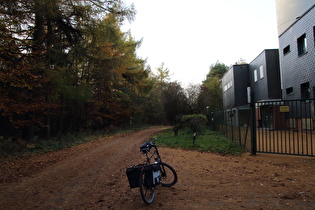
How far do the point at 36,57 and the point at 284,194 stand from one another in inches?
480

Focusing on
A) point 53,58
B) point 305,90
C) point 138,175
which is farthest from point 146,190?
Answer: point 305,90

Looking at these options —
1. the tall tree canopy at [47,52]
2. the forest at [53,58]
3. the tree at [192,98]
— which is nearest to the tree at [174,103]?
the tree at [192,98]

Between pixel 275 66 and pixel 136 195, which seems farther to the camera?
pixel 275 66

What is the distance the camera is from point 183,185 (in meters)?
4.99

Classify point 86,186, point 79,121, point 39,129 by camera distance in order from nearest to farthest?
point 86,186, point 39,129, point 79,121

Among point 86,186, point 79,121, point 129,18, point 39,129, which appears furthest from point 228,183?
point 79,121

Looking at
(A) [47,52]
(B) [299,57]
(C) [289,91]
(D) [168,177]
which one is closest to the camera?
(D) [168,177]

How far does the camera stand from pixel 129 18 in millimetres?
12750

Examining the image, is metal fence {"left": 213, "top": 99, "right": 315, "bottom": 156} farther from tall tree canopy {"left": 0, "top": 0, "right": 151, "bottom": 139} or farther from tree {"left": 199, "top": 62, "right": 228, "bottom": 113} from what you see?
tree {"left": 199, "top": 62, "right": 228, "bottom": 113}

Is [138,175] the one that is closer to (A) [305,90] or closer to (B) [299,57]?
(A) [305,90]

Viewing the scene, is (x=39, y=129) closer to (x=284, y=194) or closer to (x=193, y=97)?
(x=193, y=97)

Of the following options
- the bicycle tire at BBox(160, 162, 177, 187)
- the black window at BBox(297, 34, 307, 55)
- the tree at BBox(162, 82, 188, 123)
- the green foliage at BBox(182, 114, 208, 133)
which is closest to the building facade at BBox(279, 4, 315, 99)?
the black window at BBox(297, 34, 307, 55)

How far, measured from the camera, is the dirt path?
156 inches

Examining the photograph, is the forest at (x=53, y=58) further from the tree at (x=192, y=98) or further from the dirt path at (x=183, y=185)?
the tree at (x=192, y=98)
